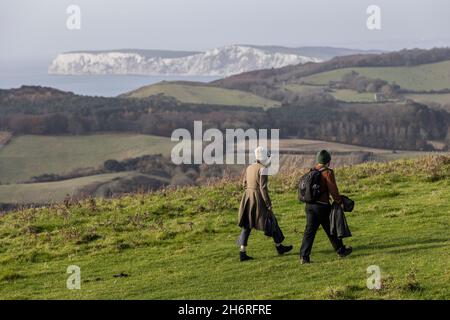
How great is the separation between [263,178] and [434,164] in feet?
37.1

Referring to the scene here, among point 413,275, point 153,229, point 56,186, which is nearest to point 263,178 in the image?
point 413,275

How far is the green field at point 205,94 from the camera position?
129 metres

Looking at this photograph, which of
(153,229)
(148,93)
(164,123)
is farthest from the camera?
(148,93)

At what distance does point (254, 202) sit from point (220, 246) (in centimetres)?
190

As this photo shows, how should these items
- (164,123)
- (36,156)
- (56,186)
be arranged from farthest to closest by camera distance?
(164,123) < (36,156) < (56,186)

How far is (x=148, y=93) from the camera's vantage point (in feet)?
Result: 460

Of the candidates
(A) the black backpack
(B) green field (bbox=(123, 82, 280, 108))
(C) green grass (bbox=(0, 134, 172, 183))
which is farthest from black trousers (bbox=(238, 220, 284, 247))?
(B) green field (bbox=(123, 82, 280, 108))

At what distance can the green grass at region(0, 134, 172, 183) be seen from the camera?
265ft

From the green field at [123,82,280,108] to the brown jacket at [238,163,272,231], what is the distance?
112 metres

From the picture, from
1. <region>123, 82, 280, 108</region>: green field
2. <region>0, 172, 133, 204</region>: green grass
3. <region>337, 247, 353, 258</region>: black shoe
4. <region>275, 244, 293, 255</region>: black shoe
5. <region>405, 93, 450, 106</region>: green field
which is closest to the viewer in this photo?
<region>337, 247, 353, 258</region>: black shoe

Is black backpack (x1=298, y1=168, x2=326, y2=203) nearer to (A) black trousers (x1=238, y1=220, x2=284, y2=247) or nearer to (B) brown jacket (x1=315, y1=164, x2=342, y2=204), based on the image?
(B) brown jacket (x1=315, y1=164, x2=342, y2=204)

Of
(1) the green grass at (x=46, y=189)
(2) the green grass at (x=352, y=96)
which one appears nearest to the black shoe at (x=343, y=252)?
(1) the green grass at (x=46, y=189)

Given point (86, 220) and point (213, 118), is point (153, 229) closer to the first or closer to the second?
point (86, 220)

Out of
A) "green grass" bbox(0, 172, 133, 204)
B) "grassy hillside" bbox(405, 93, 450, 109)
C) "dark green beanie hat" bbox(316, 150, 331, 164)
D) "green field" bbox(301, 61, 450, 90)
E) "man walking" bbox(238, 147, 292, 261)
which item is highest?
"green field" bbox(301, 61, 450, 90)
